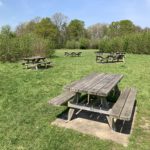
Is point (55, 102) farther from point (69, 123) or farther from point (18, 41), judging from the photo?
point (18, 41)

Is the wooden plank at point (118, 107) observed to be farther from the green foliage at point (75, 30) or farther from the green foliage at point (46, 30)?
the green foliage at point (75, 30)

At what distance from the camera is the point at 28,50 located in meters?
A: 15.4

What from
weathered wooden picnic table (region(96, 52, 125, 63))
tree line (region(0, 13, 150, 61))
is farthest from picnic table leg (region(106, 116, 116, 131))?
tree line (region(0, 13, 150, 61))

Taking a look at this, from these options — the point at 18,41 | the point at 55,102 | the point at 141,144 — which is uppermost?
the point at 18,41

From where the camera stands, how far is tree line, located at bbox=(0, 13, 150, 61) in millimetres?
14962

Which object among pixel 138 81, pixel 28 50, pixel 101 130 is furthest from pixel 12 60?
pixel 101 130

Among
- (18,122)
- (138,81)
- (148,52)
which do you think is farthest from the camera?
(148,52)

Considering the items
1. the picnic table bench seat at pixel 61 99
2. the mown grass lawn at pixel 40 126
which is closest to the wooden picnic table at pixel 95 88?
the picnic table bench seat at pixel 61 99

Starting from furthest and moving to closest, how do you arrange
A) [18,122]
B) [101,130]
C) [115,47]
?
1. [115,47]
2. [18,122]
3. [101,130]

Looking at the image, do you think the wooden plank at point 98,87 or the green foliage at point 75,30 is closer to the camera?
the wooden plank at point 98,87

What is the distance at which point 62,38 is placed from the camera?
1945 inches

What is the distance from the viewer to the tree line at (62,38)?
15.0m

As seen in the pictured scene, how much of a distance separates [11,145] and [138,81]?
583cm

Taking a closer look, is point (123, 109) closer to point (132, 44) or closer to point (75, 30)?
point (132, 44)
